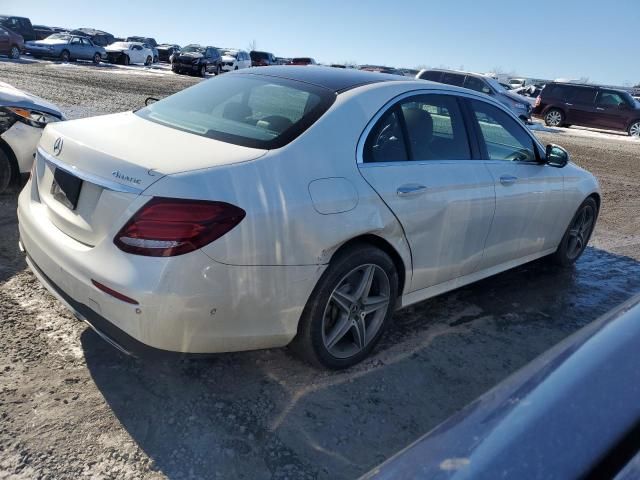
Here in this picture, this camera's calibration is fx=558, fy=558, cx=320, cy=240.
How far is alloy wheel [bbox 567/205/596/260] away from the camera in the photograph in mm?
5137

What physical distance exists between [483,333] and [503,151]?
1330 mm

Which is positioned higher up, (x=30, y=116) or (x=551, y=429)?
(x=551, y=429)

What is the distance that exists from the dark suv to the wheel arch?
2099 cm

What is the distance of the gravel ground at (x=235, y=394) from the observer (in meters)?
2.38

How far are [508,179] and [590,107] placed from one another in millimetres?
20154

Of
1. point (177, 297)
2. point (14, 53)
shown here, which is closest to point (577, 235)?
point (177, 297)

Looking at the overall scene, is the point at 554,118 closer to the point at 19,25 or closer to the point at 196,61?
the point at 196,61

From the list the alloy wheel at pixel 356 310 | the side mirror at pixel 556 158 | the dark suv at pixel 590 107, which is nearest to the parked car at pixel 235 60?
the dark suv at pixel 590 107

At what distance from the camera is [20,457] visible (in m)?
2.30

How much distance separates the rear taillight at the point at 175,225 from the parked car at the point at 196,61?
105ft

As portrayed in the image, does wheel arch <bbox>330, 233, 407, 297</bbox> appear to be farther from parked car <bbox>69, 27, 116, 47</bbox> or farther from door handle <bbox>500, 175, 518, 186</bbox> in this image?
parked car <bbox>69, 27, 116, 47</bbox>

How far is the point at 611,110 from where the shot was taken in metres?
21.2

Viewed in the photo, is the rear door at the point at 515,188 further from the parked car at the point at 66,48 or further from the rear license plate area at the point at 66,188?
the parked car at the point at 66,48

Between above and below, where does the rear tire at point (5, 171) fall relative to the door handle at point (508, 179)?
below
